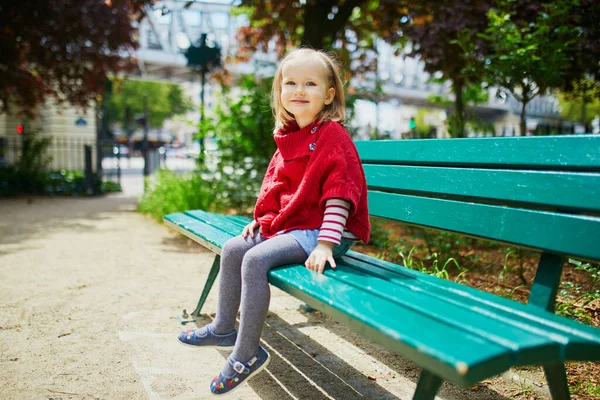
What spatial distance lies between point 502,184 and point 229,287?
1173mm

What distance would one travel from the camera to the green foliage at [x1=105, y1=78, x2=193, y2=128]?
45003 mm

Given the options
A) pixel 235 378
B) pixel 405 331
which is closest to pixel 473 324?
pixel 405 331

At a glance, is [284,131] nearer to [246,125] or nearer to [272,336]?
[272,336]

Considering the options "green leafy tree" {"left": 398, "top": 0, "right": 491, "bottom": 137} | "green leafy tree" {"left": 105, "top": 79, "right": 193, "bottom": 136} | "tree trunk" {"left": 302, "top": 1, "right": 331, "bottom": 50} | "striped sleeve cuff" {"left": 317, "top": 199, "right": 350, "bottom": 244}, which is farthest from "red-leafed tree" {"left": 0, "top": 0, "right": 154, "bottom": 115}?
"green leafy tree" {"left": 105, "top": 79, "right": 193, "bottom": 136}

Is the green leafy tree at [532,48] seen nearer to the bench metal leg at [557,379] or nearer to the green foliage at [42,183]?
the bench metal leg at [557,379]

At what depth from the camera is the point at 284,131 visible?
2.52 meters

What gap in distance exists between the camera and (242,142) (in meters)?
6.81

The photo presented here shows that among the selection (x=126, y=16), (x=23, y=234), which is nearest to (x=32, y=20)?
(x=126, y=16)

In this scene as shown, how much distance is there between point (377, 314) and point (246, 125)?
18.2 feet

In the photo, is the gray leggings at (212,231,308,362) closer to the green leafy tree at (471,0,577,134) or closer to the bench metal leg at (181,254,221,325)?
the bench metal leg at (181,254,221,325)

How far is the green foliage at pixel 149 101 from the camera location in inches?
1772

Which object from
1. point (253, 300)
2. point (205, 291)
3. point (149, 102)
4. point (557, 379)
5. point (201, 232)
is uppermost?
point (149, 102)

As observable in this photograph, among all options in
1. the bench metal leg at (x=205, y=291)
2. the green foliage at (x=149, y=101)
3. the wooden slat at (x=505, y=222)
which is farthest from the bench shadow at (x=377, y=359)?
the green foliage at (x=149, y=101)

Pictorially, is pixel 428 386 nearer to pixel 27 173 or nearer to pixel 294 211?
pixel 294 211
